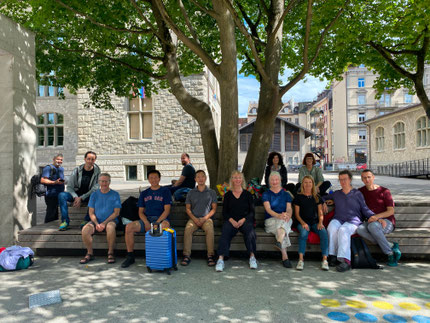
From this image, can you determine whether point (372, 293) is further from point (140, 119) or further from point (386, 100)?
point (386, 100)

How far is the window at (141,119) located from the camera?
19.7m

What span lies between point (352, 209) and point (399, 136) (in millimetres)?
32229

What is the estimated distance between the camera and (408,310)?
3592mm

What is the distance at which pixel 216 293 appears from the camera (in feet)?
13.6

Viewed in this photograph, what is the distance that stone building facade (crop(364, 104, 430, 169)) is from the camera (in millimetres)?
29516

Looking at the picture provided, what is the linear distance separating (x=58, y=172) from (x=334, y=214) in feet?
17.3

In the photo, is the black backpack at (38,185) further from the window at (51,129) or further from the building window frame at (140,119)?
the window at (51,129)

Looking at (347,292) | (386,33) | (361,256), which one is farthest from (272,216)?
(386,33)

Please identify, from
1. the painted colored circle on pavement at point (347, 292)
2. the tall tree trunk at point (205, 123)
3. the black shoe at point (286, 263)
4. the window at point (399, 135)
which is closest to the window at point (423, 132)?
the window at point (399, 135)

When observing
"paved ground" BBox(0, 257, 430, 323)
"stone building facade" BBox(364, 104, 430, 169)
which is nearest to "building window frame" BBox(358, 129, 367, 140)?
"stone building facade" BBox(364, 104, 430, 169)

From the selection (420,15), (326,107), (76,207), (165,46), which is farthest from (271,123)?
(326,107)

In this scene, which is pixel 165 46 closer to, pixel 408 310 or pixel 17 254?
pixel 17 254

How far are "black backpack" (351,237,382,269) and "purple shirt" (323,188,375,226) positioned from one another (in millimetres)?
329

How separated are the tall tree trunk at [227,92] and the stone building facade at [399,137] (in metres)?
27.7
